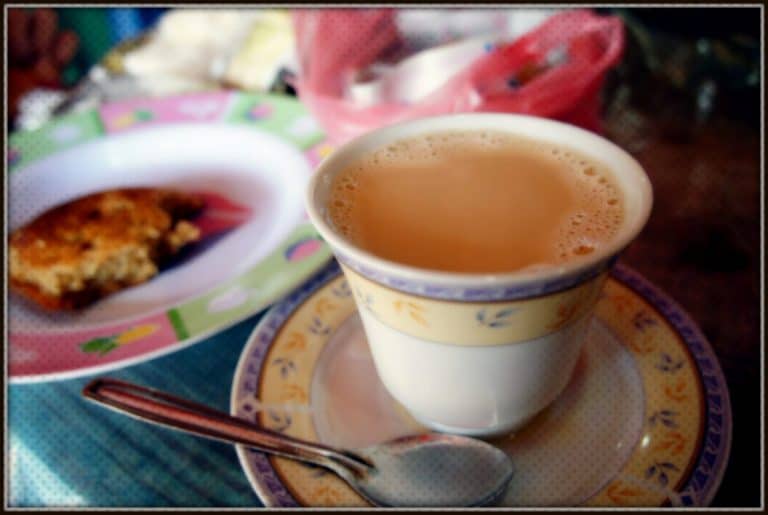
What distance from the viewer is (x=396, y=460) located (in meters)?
0.48

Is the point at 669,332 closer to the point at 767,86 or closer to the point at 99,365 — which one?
the point at 767,86

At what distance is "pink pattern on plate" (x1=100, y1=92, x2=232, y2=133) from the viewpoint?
3.44ft

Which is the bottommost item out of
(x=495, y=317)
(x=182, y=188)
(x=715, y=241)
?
(x=715, y=241)

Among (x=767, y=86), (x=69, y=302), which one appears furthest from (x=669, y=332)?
(x=69, y=302)

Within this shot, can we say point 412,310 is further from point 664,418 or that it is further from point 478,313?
point 664,418

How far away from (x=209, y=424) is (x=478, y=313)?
251 mm

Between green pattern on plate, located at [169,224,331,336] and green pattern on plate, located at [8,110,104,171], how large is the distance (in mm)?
539

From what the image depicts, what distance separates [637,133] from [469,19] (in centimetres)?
34

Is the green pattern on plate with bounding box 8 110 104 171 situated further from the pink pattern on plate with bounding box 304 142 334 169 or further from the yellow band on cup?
the yellow band on cup

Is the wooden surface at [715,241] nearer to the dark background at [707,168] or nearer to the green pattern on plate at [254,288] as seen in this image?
the dark background at [707,168]

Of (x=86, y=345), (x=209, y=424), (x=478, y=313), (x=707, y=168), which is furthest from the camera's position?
(x=707, y=168)

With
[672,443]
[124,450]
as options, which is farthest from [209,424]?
[672,443]

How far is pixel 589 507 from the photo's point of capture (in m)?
0.44

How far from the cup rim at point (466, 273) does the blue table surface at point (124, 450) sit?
0.82 feet
